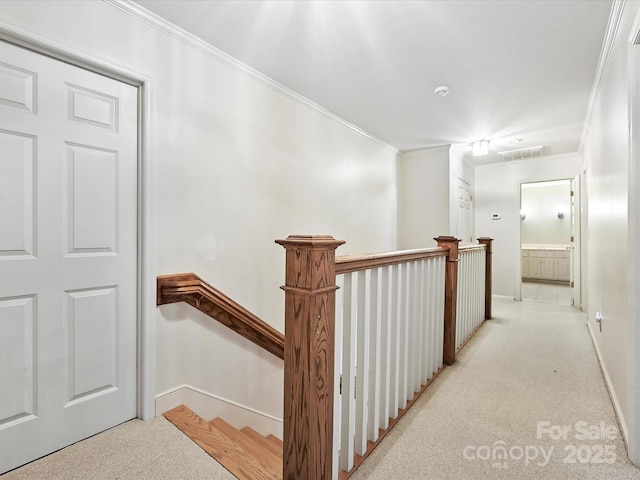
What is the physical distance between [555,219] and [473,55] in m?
6.82

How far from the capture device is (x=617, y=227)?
5.81ft

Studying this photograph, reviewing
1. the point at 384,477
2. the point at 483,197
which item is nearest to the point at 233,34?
the point at 384,477

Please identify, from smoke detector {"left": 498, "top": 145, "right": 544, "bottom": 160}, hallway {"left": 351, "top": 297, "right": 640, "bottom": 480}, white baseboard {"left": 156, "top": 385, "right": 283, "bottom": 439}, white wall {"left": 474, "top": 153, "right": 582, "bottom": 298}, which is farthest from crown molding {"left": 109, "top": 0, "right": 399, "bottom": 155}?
white wall {"left": 474, "top": 153, "right": 582, "bottom": 298}

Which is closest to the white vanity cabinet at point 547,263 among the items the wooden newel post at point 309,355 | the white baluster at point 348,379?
the white baluster at point 348,379

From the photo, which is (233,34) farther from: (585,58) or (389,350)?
(585,58)

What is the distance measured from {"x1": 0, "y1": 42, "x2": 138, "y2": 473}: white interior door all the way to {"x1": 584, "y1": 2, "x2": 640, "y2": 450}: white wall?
2540 millimetres

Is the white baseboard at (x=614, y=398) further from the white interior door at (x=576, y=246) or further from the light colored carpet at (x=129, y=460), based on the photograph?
the white interior door at (x=576, y=246)

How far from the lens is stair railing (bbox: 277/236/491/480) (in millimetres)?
1097

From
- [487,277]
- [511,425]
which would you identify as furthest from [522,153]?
[511,425]

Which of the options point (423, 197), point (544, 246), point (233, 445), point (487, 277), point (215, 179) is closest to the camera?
point (233, 445)

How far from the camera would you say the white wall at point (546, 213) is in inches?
283

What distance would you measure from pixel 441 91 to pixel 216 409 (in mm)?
3118

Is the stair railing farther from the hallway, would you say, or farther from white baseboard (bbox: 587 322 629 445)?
white baseboard (bbox: 587 322 629 445)

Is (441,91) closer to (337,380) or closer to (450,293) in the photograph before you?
(450,293)
